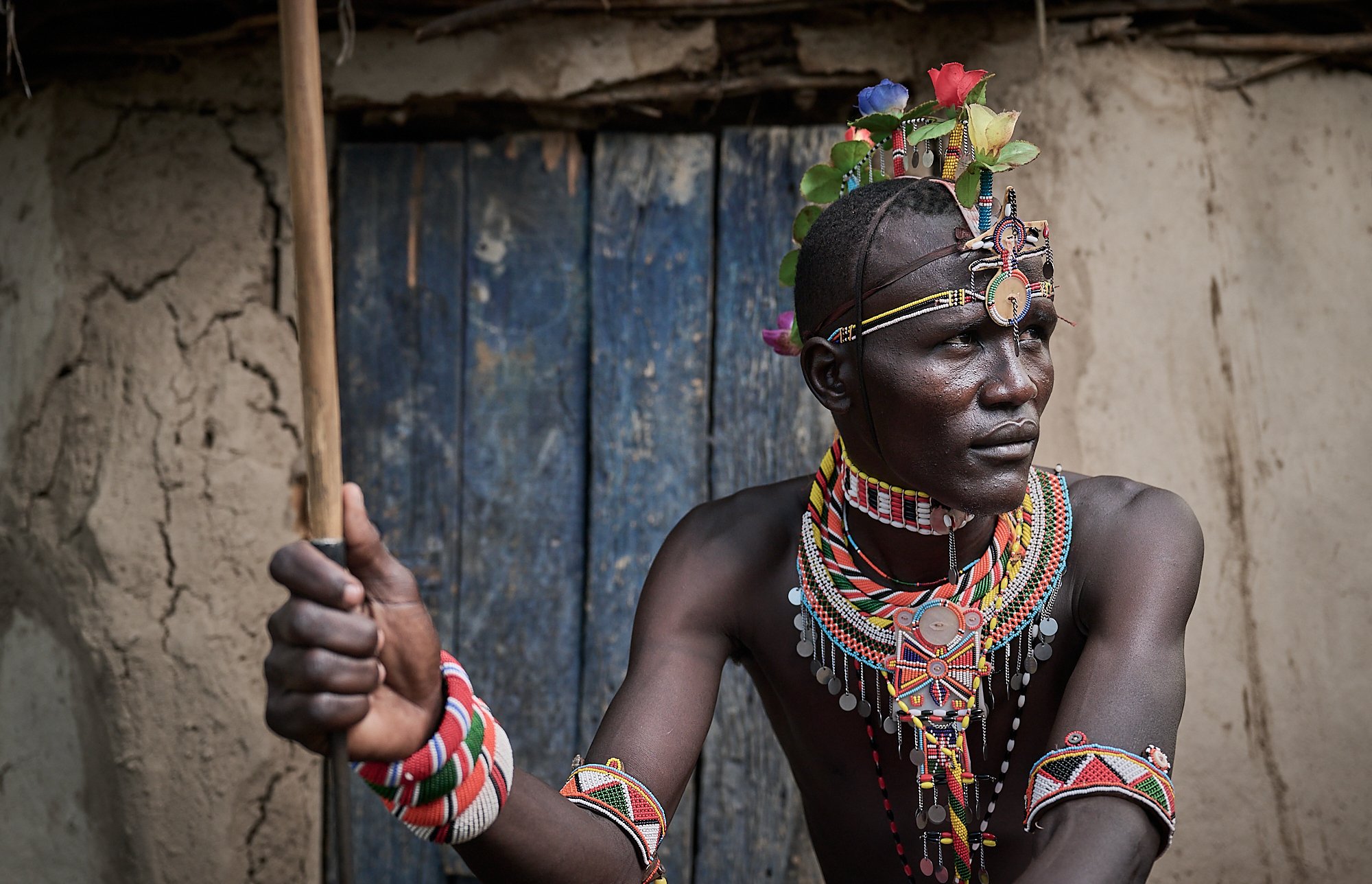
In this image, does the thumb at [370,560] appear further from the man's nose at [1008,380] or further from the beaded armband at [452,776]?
the man's nose at [1008,380]

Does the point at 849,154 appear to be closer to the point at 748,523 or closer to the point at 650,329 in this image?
the point at 748,523

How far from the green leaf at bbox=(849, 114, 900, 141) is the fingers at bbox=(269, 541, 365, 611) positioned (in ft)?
5.11

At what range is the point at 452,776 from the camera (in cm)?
183

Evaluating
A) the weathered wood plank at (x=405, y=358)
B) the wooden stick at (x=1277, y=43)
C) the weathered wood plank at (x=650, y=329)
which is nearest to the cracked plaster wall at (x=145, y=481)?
the weathered wood plank at (x=405, y=358)

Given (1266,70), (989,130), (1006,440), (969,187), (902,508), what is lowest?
(902,508)

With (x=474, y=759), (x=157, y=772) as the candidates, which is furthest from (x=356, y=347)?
(x=474, y=759)

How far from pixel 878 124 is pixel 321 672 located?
5.50 feet

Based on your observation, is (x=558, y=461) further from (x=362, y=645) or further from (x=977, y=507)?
(x=362, y=645)

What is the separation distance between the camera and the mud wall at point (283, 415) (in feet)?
10.8

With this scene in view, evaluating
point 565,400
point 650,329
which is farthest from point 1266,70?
point 565,400

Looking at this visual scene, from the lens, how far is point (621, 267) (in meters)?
3.54

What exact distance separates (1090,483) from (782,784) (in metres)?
1.36

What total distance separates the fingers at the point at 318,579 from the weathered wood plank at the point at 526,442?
1.96 metres

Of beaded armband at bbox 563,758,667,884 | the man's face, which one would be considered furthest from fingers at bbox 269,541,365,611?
the man's face
